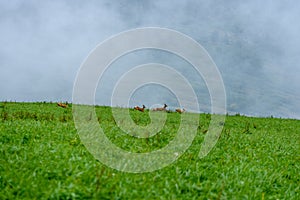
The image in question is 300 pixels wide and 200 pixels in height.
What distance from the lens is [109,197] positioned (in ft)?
22.0

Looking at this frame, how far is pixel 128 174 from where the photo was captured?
7.91m

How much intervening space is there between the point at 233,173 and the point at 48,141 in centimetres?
497

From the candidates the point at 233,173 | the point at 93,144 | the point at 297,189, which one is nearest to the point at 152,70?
the point at 93,144

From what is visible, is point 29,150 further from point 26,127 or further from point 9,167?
point 26,127

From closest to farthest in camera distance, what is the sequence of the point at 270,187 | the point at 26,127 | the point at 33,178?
the point at 33,178, the point at 270,187, the point at 26,127

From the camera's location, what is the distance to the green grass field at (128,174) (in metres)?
7.01

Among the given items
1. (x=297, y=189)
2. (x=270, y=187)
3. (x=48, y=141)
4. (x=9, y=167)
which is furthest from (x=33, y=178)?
(x=297, y=189)

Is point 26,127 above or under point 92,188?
above

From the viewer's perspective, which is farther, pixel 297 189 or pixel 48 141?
pixel 48 141

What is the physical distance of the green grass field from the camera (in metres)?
7.01

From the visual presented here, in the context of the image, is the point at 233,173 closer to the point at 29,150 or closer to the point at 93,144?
the point at 93,144

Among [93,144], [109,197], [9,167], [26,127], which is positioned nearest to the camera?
[109,197]

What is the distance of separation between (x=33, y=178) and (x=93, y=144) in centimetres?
263

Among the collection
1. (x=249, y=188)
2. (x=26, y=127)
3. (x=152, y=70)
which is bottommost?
(x=249, y=188)
